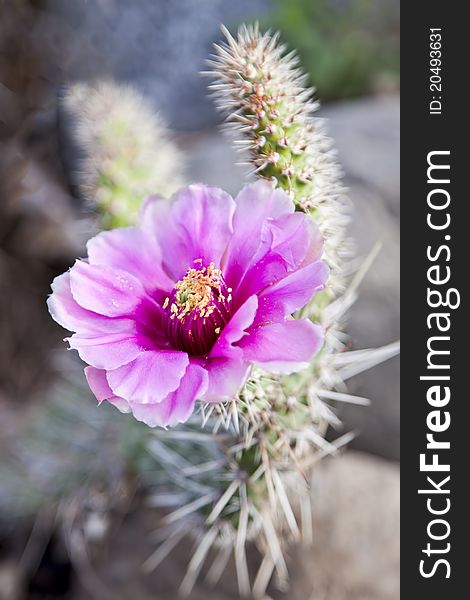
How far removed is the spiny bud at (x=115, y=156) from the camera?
1480 millimetres

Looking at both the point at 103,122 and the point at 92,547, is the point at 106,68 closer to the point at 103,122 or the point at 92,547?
the point at 103,122

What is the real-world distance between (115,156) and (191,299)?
649mm

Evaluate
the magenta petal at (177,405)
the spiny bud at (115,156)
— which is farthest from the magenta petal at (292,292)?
the spiny bud at (115,156)

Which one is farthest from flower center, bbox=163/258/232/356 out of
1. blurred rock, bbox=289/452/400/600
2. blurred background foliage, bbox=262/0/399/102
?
blurred background foliage, bbox=262/0/399/102

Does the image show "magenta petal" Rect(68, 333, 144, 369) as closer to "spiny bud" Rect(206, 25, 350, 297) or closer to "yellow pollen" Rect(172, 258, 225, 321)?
"yellow pollen" Rect(172, 258, 225, 321)

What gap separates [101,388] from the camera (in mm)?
875

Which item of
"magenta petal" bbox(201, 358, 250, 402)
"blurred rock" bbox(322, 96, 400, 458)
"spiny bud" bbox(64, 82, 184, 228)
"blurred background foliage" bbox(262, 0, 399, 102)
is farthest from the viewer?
"blurred background foliage" bbox(262, 0, 399, 102)

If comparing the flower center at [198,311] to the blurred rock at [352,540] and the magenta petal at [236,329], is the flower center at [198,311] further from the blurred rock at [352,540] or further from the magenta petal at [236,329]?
the blurred rock at [352,540]

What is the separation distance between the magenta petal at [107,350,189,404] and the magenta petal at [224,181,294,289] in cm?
16

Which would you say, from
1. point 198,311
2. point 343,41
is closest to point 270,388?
point 198,311

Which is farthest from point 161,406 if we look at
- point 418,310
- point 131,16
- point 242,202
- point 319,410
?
point 131,16

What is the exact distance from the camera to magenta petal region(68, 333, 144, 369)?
0.87 metres

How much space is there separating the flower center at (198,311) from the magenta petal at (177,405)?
0.31 ft

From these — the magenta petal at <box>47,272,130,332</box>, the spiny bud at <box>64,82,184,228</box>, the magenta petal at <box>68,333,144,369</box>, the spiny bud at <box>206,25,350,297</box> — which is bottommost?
the magenta petal at <box>68,333,144,369</box>
